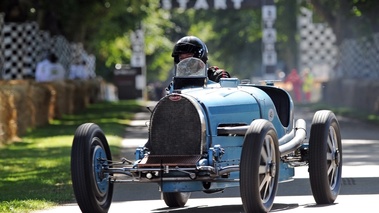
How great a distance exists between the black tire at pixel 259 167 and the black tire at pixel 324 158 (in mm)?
737

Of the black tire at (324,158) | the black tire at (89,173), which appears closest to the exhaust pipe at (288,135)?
the black tire at (324,158)

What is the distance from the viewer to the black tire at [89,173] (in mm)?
12023

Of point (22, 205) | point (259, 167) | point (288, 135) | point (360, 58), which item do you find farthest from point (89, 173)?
point (360, 58)

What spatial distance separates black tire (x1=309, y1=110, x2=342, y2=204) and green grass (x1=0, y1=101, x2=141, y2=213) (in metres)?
2.98

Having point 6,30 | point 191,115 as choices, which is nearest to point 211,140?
point 191,115

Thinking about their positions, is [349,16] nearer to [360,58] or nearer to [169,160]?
[360,58]

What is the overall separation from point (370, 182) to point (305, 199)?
2.06 metres

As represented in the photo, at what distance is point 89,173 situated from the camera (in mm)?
12070

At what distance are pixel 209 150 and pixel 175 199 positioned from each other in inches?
63.2

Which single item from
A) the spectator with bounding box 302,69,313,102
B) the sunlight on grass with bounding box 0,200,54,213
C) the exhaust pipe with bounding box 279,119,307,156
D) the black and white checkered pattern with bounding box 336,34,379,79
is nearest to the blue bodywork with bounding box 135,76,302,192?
the exhaust pipe with bounding box 279,119,307,156

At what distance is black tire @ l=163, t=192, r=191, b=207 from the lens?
13430 mm

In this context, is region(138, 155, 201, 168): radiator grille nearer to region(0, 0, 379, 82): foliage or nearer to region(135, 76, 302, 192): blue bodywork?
region(135, 76, 302, 192): blue bodywork

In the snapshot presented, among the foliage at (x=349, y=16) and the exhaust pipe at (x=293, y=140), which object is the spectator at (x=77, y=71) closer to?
the foliage at (x=349, y=16)

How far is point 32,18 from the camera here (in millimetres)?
41438
